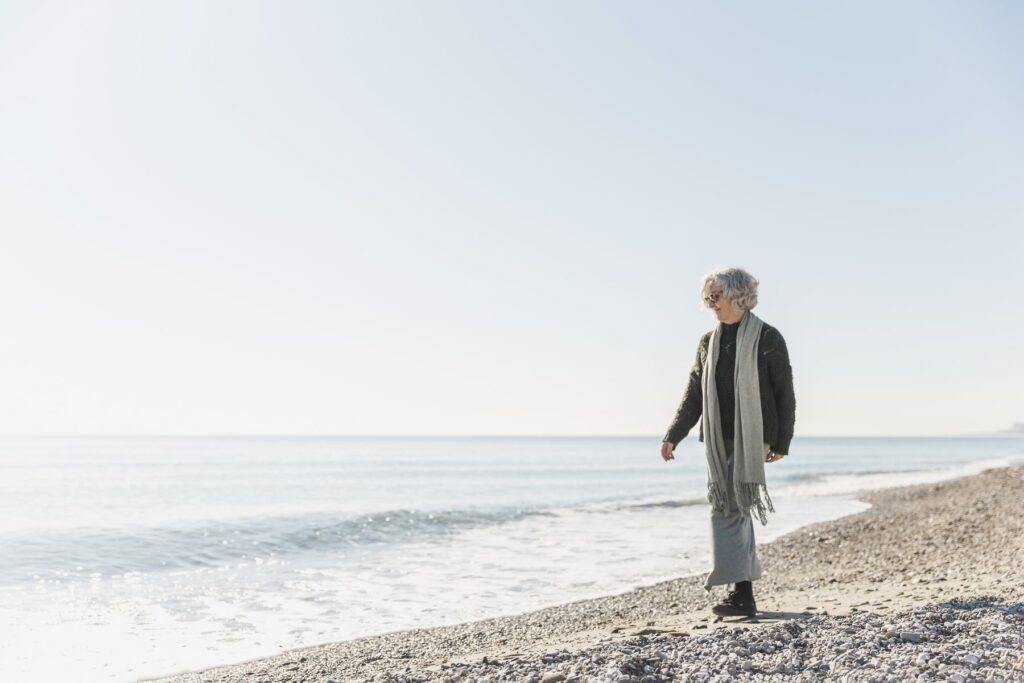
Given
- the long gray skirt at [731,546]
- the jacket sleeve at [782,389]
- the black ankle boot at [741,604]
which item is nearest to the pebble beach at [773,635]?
the black ankle boot at [741,604]

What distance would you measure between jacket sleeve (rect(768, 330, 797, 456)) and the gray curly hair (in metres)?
0.27

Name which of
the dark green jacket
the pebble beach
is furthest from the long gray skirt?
the pebble beach

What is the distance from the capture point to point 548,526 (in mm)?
15297

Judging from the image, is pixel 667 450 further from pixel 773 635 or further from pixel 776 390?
pixel 773 635

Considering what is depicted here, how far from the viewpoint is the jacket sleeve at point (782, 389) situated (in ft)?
16.6

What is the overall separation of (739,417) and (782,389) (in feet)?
1.09

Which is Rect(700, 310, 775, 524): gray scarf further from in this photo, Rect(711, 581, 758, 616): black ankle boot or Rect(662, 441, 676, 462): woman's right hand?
Rect(711, 581, 758, 616): black ankle boot

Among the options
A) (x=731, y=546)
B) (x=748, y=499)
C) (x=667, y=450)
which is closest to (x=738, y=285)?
(x=667, y=450)

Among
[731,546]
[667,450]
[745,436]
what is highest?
[745,436]

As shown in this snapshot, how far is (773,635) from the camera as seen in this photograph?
420cm

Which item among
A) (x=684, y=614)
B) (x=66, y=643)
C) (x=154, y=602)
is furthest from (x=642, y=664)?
(x=154, y=602)

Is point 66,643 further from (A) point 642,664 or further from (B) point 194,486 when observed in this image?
(B) point 194,486

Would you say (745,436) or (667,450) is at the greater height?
(745,436)

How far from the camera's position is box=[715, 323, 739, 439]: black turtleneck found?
5.23 m
